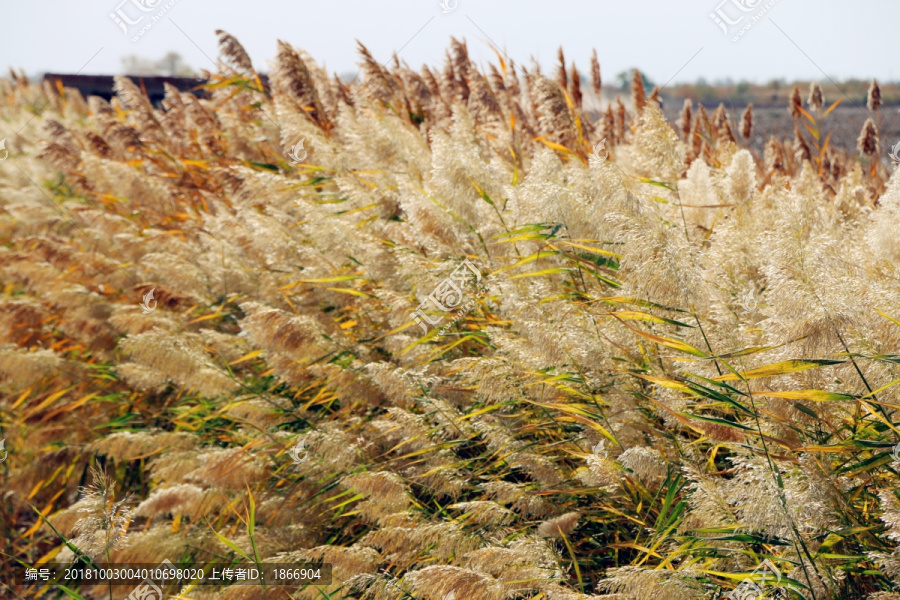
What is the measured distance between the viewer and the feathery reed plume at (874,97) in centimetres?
354

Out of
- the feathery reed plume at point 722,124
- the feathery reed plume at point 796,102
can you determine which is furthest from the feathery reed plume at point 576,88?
the feathery reed plume at point 796,102

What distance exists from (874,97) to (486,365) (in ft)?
8.91

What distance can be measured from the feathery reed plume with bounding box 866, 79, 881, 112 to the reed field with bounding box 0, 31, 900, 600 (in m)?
0.02

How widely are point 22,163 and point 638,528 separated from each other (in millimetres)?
6735

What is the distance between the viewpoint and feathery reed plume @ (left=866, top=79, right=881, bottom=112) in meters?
3.54

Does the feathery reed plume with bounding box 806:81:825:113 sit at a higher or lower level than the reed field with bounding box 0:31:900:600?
higher

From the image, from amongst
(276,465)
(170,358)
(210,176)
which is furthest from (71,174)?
(276,465)

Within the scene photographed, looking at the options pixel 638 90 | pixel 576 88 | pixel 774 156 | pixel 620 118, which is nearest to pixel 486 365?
pixel 576 88

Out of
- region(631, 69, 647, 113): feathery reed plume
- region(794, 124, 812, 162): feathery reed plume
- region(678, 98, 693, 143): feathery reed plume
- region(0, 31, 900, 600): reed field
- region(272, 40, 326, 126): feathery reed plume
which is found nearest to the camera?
region(0, 31, 900, 600): reed field

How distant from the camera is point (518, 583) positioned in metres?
1.86

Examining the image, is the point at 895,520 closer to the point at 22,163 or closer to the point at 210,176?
the point at 210,176

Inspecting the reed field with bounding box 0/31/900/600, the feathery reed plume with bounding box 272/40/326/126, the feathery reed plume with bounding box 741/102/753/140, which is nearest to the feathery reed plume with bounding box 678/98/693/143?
the reed field with bounding box 0/31/900/600

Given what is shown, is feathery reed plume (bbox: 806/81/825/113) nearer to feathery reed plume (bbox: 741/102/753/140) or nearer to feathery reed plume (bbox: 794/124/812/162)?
feathery reed plume (bbox: 794/124/812/162)

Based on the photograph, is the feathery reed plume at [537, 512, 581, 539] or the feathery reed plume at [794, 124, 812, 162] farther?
the feathery reed plume at [794, 124, 812, 162]
